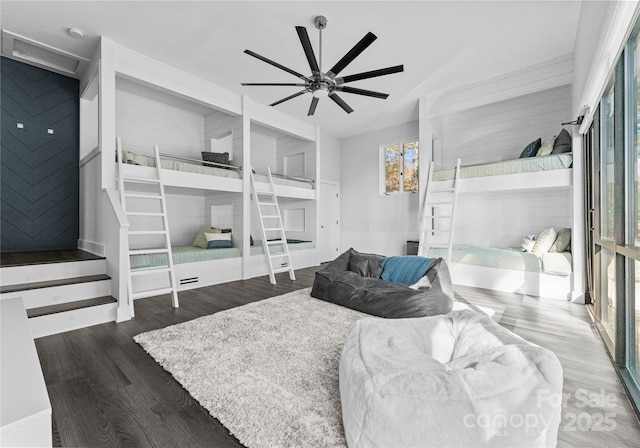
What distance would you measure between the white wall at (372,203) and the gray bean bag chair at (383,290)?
2949 mm

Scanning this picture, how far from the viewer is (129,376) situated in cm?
185

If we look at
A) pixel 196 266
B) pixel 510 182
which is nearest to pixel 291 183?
pixel 196 266

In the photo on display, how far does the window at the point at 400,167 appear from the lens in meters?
6.31

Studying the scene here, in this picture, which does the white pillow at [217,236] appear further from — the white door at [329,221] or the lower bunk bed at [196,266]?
the white door at [329,221]

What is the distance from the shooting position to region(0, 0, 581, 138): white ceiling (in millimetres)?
2951

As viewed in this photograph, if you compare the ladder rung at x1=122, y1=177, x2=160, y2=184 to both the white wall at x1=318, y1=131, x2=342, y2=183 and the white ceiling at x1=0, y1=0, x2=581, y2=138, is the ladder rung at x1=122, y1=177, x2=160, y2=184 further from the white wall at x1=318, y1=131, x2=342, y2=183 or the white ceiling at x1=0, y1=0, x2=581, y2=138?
the white wall at x1=318, y1=131, x2=342, y2=183

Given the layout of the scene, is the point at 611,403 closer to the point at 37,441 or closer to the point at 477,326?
the point at 477,326

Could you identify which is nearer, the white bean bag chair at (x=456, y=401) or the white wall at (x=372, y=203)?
the white bean bag chair at (x=456, y=401)

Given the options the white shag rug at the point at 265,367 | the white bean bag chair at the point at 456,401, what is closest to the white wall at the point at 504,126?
the white shag rug at the point at 265,367

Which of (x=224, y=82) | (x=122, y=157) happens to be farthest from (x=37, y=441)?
(x=224, y=82)

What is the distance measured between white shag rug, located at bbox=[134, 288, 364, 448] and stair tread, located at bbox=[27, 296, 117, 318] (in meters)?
0.85

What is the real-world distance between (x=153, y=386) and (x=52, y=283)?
2086 millimetres

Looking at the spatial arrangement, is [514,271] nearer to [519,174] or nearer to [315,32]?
[519,174]

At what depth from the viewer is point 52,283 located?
291cm
